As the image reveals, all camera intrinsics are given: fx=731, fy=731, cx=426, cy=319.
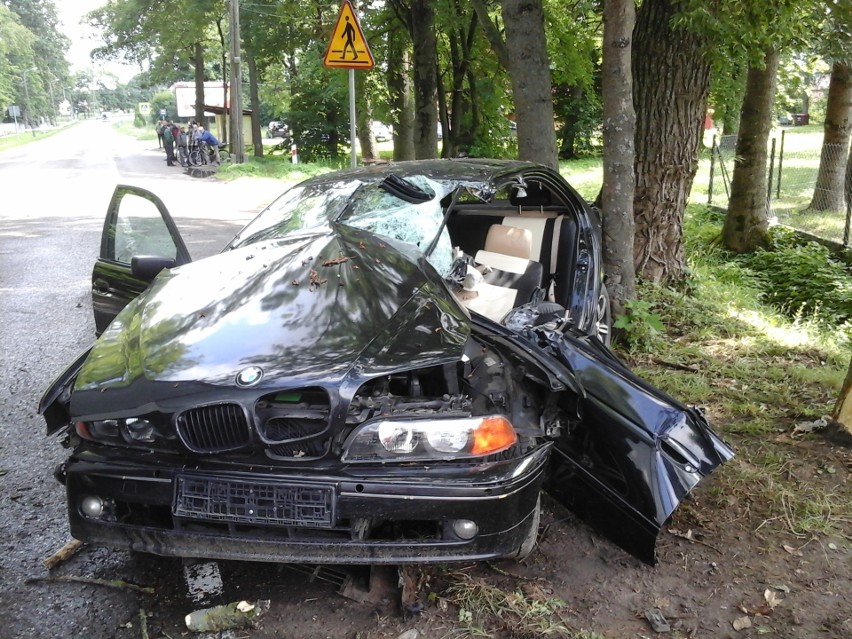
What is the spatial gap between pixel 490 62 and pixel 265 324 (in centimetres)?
1409

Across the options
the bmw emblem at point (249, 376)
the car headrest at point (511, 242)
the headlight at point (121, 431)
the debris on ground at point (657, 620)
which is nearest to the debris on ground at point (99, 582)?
the headlight at point (121, 431)

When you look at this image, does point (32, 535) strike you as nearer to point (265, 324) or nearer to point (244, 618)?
point (244, 618)

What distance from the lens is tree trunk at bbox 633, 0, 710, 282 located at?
6.96 m

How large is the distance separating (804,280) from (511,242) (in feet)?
18.3

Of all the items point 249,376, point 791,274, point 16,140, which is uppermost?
point 16,140

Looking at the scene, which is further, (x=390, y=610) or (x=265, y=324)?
(x=265, y=324)

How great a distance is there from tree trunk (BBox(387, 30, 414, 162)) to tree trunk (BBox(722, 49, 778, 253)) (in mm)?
7195

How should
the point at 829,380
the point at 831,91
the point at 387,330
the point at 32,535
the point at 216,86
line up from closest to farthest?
the point at 387,330 < the point at 32,535 < the point at 829,380 < the point at 831,91 < the point at 216,86

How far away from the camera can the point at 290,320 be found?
3.00 meters

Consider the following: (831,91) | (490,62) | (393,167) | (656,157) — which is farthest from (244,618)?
(490,62)

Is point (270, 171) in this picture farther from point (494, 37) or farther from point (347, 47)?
point (494, 37)

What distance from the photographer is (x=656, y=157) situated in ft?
23.5

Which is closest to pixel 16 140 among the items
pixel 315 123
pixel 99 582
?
pixel 315 123

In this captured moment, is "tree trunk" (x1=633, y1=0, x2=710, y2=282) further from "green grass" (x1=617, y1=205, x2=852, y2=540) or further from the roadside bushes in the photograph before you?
the roadside bushes
